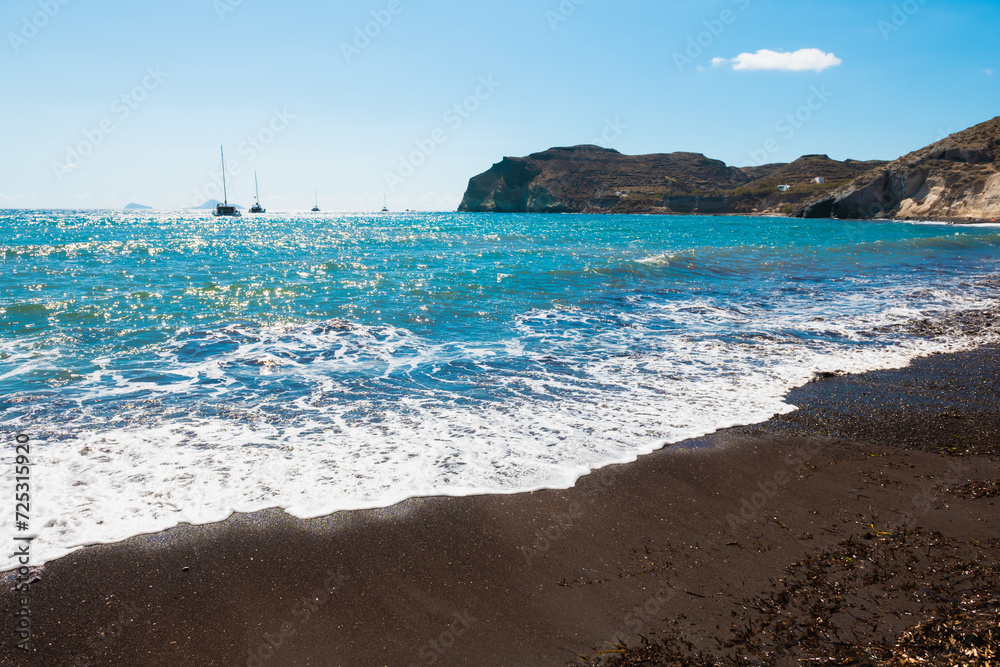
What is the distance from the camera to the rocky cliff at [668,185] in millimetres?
142250

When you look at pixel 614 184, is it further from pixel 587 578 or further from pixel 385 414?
pixel 587 578

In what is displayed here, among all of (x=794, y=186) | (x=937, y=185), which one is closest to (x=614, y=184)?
(x=794, y=186)

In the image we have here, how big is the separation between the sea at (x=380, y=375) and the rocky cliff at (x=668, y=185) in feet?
424

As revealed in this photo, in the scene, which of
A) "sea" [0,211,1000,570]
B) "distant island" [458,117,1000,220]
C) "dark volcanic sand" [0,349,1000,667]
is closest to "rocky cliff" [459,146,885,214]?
"distant island" [458,117,1000,220]

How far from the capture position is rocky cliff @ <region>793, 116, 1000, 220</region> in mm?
67562

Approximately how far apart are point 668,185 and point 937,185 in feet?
340

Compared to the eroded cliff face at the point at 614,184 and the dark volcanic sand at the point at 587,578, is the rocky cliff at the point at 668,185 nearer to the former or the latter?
the eroded cliff face at the point at 614,184

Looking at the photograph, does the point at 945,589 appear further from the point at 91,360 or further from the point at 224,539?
the point at 91,360

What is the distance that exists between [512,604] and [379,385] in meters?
5.69

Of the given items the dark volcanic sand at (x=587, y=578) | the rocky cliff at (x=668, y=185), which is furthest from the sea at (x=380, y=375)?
the rocky cliff at (x=668, y=185)

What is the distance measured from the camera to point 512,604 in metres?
3.57

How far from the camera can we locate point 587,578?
380 cm

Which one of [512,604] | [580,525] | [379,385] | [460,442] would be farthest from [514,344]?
[512,604]

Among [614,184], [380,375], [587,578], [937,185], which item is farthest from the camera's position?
[614,184]
